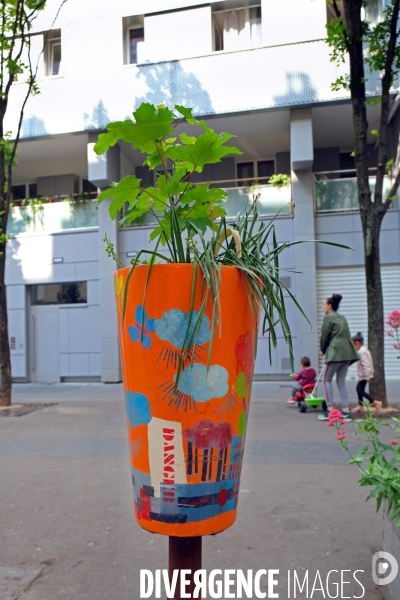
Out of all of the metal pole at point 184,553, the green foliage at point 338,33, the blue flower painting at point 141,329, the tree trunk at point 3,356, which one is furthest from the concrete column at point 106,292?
the blue flower painting at point 141,329

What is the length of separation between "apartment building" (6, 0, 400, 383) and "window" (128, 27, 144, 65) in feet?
0.13

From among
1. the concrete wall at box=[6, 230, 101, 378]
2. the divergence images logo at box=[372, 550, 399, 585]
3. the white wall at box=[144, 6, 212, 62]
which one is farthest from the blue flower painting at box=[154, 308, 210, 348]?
the white wall at box=[144, 6, 212, 62]

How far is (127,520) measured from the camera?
14.8ft

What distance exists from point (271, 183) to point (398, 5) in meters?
6.55

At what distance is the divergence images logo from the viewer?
9.64 feet

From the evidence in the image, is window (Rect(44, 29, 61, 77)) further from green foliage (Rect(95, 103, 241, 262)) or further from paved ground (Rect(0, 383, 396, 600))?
green foliage (Rect(95, 103, 241, 262))

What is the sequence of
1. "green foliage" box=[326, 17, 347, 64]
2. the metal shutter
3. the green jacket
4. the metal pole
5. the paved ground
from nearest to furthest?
the metal pole < the paved ground < the green jacket < "green foliage" box=[326, 17, 347, 64] < the metal shutter

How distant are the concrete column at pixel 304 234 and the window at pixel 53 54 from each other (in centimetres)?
763

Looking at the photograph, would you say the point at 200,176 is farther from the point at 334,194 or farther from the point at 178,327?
the point at 178,327

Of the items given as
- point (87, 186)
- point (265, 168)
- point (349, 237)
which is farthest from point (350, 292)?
point (87, 186)

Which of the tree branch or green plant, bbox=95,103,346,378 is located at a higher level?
the tree branch

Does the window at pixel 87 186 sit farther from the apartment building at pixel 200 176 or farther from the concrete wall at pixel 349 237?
the concrete wall at pixel 349 237

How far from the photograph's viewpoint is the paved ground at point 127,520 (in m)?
3.54

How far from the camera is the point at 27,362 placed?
663 inches
